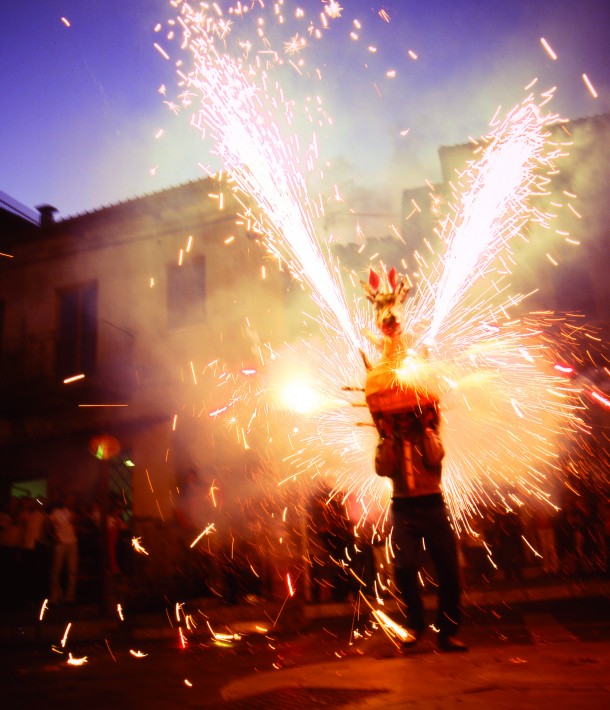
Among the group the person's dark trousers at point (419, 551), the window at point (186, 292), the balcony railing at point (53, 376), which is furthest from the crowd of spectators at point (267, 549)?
the person's dark trousers at point (419, 551)

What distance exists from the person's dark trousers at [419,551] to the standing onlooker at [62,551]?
6578 mm

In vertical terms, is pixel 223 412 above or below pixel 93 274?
below

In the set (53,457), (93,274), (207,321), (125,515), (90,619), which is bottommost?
(90,619)

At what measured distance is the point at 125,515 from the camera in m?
12.7

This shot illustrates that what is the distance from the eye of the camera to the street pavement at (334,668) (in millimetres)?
2656

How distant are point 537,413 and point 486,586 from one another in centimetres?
250

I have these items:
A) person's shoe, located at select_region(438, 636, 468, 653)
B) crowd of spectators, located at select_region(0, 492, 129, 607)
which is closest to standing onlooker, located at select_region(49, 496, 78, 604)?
crowd of spectators, located at select_region(0, 492, 129, 607)

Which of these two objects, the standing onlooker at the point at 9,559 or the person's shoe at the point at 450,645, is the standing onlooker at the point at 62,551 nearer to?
the standing onlooker at the point at 9,559

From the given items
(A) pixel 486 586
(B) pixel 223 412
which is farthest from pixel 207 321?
(A) pixel 486 586

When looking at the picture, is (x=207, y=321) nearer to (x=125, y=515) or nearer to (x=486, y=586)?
(x=125, y=515)

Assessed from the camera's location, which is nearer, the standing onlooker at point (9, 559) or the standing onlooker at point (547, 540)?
the standing onlooker at point (9, 559)

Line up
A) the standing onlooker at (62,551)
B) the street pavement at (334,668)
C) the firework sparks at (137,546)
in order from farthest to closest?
1. the firework sparks at (137,546)
2. the standing onlooker at (62,551)
3. the street pavement at (334,668)

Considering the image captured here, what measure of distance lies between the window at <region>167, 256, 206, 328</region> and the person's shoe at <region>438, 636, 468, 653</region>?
10.5 meters

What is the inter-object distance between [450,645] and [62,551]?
690 cm
